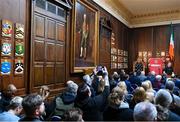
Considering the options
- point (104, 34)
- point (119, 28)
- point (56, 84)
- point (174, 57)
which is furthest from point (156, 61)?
point (56, 84)

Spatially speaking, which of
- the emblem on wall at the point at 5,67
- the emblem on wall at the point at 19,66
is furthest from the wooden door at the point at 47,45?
the emblem on wall at the point at 5,67

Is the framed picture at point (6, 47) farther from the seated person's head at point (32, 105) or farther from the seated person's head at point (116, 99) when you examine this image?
the seated person's head at point (116, 99)

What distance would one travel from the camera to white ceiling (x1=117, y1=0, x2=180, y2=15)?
38.9ft

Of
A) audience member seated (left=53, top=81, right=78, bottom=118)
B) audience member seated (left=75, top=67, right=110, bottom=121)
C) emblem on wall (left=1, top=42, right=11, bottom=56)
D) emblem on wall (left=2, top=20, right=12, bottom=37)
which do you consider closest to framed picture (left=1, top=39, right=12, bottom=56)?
emblem on wall (left=1, top=42, right=11, bottom=56)

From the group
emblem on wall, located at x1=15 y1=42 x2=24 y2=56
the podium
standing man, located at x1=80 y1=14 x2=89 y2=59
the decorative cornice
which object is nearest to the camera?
emblem on wall, located at x1=15 y1=42 x2=24 y2=56

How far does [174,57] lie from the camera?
13.4 m

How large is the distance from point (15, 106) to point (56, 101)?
109cm

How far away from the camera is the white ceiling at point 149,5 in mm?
11859

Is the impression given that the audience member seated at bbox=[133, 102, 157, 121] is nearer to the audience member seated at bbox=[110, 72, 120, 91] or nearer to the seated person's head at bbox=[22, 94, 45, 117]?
the seated person's head at bbox=[22, 94, 45, 117]

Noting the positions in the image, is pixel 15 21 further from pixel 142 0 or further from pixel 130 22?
pixel 130 22

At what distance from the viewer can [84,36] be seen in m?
8.18

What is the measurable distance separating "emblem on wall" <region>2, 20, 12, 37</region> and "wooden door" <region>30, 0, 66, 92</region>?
0.80 meters

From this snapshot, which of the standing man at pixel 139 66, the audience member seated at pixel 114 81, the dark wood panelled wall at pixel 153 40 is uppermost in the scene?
the dark wood panelled wall at pixel 153 40

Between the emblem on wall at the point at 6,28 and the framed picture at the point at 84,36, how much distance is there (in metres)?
2.89
